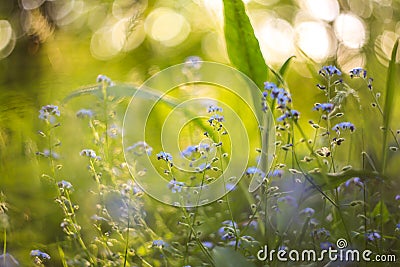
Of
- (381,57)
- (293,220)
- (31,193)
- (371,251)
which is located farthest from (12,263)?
(381,57)

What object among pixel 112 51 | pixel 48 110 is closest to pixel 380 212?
pixel 48 110

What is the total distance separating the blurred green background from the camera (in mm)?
1096

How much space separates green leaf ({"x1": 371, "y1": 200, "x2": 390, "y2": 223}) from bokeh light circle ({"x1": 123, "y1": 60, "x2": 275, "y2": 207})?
198 millimetres

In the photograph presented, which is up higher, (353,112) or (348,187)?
(353,112)

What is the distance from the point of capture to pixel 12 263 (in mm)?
A: 927

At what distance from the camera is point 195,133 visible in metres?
0.96

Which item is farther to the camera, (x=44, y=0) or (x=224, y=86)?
(x=44, y=0)

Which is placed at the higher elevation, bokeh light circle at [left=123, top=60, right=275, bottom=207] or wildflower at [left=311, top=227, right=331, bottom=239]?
bokeh light circle at [left=123, top=60, right=275, bottom=207]

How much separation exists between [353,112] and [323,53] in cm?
29

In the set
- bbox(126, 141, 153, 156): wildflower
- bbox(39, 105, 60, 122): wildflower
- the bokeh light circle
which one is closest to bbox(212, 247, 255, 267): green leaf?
the bokeh light circle

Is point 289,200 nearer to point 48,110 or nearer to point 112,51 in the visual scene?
point 48,110

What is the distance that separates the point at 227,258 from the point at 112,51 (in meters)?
0.84

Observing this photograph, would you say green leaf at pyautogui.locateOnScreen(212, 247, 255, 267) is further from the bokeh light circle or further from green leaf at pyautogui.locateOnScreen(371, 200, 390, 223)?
green leaf at pyautogui.locateOnScreen(371, 200, 390, 223)

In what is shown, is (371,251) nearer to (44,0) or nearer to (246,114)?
(246,114)
